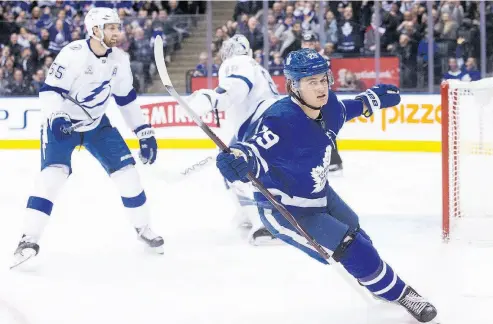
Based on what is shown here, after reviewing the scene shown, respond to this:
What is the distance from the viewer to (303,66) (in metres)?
2.79

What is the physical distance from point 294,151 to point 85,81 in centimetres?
153

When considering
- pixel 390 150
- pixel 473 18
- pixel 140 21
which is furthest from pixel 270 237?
pixel 140 21

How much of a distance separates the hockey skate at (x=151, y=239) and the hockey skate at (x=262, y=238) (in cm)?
48

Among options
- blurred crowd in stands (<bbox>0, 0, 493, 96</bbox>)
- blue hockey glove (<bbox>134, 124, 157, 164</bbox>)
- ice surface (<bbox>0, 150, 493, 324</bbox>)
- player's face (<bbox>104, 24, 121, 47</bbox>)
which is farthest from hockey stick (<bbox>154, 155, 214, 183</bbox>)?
blurred crowd in stands (<bbox>0, 0, 493, 96</bbox>)

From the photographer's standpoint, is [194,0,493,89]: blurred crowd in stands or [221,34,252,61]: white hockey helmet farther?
[194,0,493,89]: blurred crowd in stands

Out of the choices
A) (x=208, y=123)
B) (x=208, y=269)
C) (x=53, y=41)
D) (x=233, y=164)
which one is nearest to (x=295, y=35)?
(x=208, y=123)

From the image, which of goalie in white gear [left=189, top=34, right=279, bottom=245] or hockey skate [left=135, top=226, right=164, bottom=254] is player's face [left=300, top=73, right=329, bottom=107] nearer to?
goalie in white gear [left=189, top=34, right=279, bottom=245]

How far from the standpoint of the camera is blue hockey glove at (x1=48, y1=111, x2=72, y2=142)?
12.2 feet

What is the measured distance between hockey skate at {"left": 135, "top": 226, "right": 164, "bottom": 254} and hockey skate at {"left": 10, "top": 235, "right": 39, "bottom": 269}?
1.78 ft

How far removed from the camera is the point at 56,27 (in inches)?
367

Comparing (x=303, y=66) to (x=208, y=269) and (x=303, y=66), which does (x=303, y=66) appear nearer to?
(x=303, y=66)

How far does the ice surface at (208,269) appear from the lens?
3213 millimetres

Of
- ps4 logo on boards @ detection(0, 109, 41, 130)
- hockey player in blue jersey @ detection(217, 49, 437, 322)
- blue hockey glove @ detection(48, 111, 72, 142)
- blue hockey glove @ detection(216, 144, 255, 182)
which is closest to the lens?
blue hockey glove @ detection(216, 144, 255, 182)

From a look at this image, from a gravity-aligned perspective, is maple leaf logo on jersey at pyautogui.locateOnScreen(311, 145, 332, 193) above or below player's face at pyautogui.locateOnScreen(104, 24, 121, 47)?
below
